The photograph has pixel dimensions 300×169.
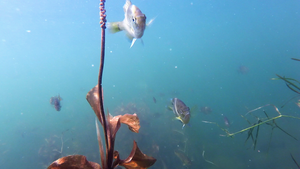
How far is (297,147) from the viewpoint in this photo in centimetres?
1142

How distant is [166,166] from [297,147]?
1184 cm

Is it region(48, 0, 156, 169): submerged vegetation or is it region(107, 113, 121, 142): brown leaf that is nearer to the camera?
region(48, 0, 156, 169): submerged vegetation

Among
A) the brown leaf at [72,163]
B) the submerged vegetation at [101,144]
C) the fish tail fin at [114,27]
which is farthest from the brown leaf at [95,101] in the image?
the fish tail fin at [114,27]

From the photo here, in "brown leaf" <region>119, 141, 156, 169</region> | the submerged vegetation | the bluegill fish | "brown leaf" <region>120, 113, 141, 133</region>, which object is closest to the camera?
the submerged vegetation

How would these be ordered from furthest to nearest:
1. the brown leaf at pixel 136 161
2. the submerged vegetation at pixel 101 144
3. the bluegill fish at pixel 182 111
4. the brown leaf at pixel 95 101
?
1. the bluegill fish at pixel 182 111
2. the brown leaf at pixel 136 161
3. the brown leaf at pixel 95 101
4. the submerged vegetation at pixel 101 144

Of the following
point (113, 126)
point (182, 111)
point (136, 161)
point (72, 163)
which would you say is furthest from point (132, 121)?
point (182, 111)

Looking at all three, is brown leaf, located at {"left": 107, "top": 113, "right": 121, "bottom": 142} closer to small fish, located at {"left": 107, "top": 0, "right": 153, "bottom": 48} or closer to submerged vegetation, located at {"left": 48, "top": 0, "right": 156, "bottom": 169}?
submerged vegetation, located at {"left": 48, "top": 0, "right": 156, "bottom": 169}

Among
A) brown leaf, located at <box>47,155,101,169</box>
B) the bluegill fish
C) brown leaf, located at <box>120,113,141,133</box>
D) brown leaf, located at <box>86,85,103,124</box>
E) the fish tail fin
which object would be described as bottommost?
the bluegill fish

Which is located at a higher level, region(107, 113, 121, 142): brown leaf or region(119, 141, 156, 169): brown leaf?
region(107, 113, 121, 142): brown leaf

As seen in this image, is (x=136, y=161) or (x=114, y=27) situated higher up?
(x=114, y=27)

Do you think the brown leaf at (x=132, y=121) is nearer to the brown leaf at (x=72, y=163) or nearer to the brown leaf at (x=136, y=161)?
the brown leaf at (x=136, y=161)

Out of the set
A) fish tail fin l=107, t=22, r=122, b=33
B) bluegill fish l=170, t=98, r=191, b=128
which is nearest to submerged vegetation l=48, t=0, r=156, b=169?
fish tail fin l=107, t=22, r=122, b=33

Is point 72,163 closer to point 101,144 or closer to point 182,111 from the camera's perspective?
point 101,144

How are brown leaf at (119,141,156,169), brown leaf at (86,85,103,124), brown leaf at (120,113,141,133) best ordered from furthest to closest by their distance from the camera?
brown leaf at (120,113,141,133) → brown leaf at (119,141,156,169) → brown leaf at (86,85,103,124)
